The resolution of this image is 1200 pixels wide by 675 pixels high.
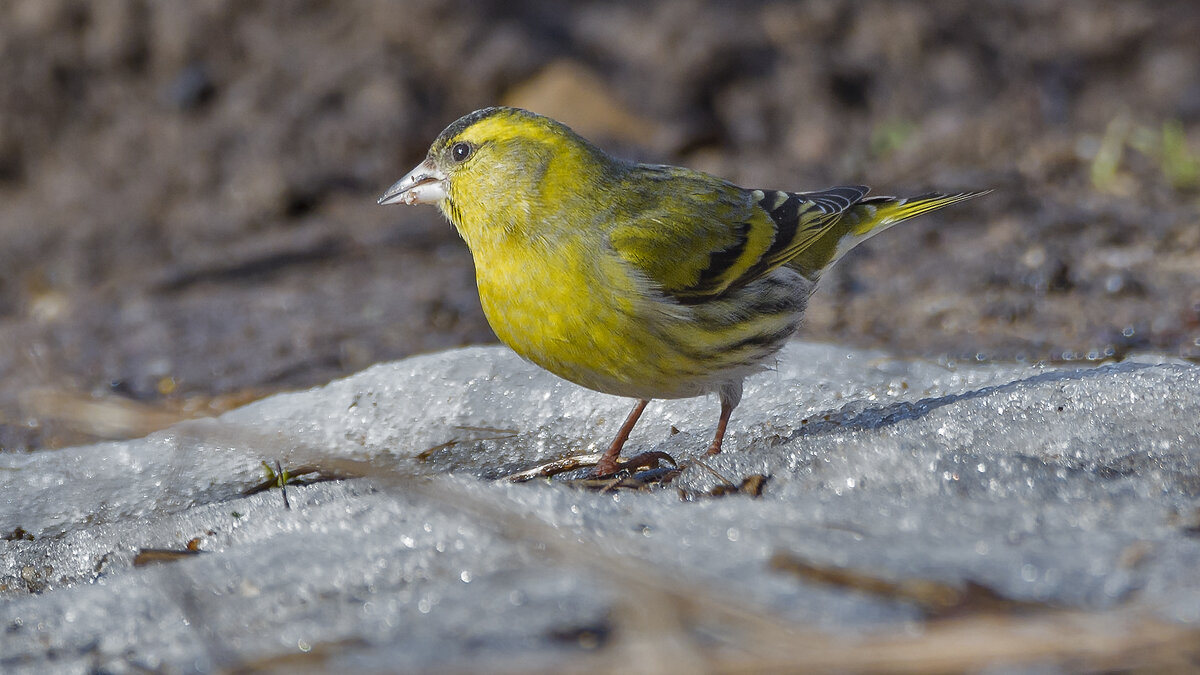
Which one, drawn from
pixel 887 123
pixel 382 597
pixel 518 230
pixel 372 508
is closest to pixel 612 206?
pixel 518 230

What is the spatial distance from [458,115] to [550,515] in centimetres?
449

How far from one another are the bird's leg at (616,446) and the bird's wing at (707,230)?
384 mm

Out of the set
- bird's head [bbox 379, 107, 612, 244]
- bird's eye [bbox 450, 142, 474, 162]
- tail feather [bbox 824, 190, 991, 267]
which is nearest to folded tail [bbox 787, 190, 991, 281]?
tail feather [bbox 824, 190, 991, 267]

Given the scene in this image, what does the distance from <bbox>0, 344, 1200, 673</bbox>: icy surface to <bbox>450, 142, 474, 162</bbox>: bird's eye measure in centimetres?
63

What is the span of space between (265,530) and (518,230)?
1.19 meters

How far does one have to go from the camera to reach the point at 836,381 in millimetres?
3613

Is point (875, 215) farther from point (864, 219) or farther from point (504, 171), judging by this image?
point (504, 171)

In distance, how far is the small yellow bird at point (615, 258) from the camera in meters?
3.26

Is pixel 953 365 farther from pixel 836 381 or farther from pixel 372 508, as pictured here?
pixel 372 508

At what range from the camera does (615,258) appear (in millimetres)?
3416

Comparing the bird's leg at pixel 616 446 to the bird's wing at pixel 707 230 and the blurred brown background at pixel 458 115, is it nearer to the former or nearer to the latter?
the bird's wing at pixel 707 230

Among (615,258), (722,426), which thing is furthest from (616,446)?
(615,258)

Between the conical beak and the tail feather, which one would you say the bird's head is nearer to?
the conical beak

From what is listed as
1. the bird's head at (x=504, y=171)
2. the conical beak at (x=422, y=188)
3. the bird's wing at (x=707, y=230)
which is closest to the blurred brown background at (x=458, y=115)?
the bird's wing at (x=707, y=230)
